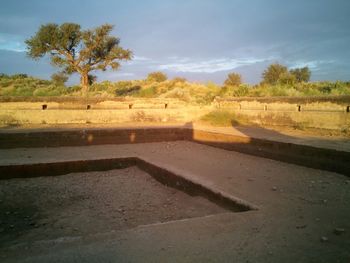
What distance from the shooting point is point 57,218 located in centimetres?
457

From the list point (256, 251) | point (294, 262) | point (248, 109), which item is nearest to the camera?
point (294, 262)

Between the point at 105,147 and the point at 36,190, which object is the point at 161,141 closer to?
the point at 105,147

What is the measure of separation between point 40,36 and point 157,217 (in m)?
25.2

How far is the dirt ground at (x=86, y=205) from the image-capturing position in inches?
166

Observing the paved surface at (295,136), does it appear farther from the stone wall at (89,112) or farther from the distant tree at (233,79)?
the distant tree at (233,79)

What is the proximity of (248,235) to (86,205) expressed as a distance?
271 cm

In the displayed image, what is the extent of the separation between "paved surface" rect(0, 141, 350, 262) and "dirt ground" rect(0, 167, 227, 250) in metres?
0.65

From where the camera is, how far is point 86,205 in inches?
199

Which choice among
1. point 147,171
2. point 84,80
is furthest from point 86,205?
point 84,80

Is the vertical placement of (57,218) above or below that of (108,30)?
below

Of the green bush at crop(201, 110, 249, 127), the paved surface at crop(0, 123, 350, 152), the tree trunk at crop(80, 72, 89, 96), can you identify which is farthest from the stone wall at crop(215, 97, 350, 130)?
the tree trunk at crop(80, 72, 89, 96)

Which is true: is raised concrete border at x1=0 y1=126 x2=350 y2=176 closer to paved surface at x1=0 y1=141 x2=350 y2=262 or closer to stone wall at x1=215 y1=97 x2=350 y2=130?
paved surface at x1=0 y1=141 x2=350 y2=262

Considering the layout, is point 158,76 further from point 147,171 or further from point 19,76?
point 147,171

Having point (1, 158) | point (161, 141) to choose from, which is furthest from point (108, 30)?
point (1, 158)
